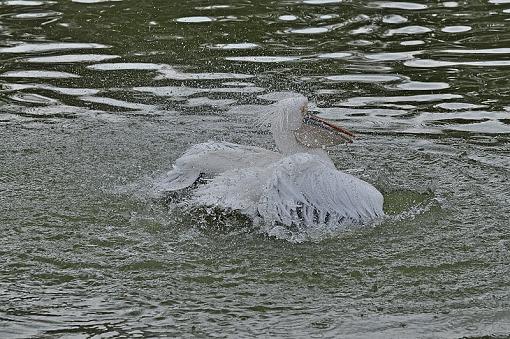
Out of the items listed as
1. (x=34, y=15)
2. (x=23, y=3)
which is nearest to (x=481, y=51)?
(x=34, y=15)

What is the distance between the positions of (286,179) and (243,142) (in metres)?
1.56

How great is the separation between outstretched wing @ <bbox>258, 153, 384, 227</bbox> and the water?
0.45 ft

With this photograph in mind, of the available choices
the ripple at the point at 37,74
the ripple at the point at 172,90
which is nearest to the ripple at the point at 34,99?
the ripple at the point at 37,74

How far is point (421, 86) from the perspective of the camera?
27.5ft

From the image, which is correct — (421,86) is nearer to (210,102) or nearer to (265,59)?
(265,59)

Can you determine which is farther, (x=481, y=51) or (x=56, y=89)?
(x=481, y=51)

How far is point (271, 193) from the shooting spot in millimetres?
5613

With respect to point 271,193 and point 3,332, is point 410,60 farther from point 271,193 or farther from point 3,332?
point 3,332

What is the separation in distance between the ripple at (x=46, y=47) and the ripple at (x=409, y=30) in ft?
8.74

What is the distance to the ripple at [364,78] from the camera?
335 inches

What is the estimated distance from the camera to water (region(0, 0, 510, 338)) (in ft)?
15.2

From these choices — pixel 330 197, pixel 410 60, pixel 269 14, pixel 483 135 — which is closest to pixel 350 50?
pixel 410 60

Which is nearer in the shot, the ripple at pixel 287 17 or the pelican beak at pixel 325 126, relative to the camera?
the pelican beak at pixel 325 126

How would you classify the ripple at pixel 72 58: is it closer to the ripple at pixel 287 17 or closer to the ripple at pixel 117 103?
the ripple at pixel 117 103
